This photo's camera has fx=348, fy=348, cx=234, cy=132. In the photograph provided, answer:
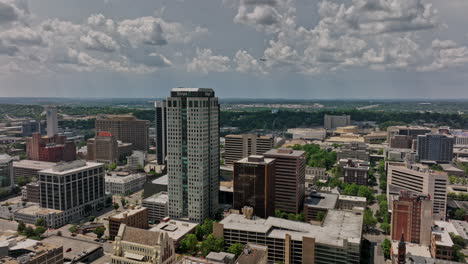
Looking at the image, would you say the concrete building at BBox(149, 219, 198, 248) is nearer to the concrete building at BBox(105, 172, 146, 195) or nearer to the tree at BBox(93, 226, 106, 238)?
the tree at BBox(93, 226, 106, 238)

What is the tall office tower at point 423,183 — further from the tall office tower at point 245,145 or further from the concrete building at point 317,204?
the tall office tower at point 245,145

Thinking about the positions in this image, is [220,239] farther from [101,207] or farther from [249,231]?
[101,207]

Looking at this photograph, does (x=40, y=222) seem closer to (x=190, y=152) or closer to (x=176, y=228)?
(x=176, y=228)

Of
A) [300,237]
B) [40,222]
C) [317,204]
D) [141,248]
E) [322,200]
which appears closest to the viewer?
[141,248]

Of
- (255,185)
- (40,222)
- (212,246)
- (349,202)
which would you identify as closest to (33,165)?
(40,222)

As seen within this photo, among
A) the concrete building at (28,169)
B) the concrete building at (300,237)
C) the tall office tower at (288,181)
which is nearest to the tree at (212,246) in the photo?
the concrete building at (300,237)

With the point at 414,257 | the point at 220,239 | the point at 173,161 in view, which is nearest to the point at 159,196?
the point at 173,161

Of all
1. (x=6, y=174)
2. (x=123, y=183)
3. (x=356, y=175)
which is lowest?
(x=123, y=183)
